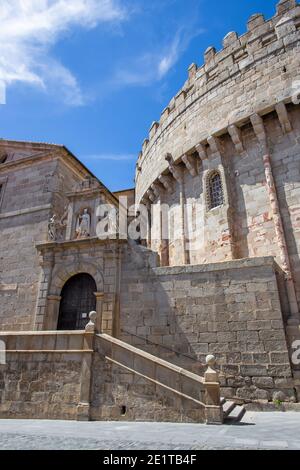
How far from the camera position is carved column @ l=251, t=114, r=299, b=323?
8.51 meters

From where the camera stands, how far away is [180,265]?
396 inches

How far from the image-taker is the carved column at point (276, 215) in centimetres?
851

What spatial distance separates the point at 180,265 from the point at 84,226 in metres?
4.20

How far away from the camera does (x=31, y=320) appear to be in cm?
1155

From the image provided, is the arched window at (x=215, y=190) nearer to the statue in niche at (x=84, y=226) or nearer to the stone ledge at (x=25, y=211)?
the statue in niche at (x=84, y=226)

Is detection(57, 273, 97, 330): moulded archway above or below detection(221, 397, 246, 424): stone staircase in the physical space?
above

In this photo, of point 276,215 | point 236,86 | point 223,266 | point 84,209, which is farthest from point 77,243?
point 236,86

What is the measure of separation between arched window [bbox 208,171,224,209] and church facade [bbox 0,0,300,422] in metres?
0.05

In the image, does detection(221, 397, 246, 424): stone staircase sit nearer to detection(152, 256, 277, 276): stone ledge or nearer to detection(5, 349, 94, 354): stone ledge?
detection(5, 349, 94, 354): stone ledge

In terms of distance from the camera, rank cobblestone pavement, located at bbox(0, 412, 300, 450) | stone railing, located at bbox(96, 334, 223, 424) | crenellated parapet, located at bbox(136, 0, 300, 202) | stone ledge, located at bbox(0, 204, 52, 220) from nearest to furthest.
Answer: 1. cobblestone pavement, located at bbox(0, 412, 300, 450)
2. stone railing, located at bbox(96, 334, 223, 424)
3. crenellated parapet, located at bbox(136, 0, 300, 202)
4. stone ledge, located at bbox(0, 204, 52, 220)

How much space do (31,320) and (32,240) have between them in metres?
3.81

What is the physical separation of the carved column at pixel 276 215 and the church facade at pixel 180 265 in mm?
50

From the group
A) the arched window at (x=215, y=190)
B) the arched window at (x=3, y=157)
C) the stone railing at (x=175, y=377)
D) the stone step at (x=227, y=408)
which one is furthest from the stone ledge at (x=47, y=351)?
the arched window at (x=3, y=157)

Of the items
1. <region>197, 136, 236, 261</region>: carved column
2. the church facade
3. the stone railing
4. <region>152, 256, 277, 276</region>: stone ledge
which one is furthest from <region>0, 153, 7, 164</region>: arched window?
the stone railing
